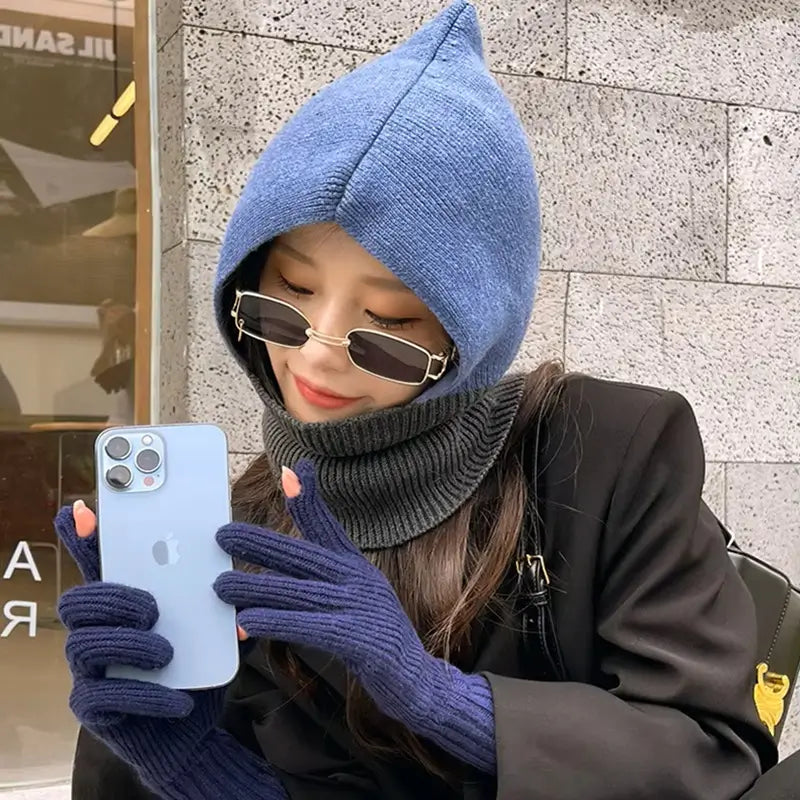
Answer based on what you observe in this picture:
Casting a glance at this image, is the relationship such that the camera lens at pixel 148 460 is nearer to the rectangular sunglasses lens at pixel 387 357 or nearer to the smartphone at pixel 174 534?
the smartphone at pixel 174 534

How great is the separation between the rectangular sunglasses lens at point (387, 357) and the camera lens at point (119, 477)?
326 millimetres

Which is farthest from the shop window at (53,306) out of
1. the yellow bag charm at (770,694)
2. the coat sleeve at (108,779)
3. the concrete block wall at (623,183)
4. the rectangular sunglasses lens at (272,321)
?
the yellow bag charm at (770,694)

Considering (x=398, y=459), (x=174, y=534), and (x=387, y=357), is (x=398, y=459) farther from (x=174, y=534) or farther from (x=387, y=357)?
(x=174, y=534)

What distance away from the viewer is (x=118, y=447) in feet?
4.17

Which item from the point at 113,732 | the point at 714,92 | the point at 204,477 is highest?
the point at 714,92

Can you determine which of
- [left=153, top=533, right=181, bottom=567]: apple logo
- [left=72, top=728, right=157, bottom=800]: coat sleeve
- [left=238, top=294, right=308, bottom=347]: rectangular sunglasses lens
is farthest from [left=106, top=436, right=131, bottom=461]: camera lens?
[left=72, top=728, right=157, bottom=800]: coat sleeve

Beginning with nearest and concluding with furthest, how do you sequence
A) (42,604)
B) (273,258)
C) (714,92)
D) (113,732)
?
1. (113,732)
2. (273,258)
3. (42,604)
4. (714,92)

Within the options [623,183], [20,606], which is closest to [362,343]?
[623,183]

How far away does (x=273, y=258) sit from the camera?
1379mm

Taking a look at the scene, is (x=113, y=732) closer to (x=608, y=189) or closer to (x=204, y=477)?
(x=204, y=477)

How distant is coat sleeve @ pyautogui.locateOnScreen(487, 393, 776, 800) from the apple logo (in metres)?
0.43

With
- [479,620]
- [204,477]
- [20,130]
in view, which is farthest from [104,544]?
[20,130]

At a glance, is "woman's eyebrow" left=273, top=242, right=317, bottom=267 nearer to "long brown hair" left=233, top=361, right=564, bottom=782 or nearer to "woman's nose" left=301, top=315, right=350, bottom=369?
"woman's nose" left=301, top=315, right=350, bottom=369

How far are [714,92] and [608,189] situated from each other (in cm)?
47
